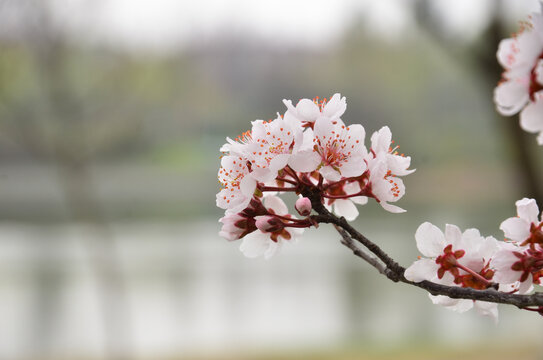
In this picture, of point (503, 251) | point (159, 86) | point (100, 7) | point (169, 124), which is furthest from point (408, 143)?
point (503, 251)

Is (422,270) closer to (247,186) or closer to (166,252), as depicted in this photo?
(247,186)

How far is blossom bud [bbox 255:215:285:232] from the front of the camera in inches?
24.5

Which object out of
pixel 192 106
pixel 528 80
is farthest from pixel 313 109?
pixel 192 106

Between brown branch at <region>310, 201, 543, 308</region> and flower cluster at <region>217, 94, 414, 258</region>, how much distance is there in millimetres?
17

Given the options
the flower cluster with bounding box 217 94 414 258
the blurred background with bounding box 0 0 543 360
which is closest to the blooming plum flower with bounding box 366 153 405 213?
the flower cluster with bounding box 217 94 414 258

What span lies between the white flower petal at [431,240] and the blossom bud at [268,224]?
15cm

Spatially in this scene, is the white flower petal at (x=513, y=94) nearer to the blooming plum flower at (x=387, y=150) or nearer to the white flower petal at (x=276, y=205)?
the blooming plum flower at (x=387, y=150)

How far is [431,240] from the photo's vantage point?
2.07 feet

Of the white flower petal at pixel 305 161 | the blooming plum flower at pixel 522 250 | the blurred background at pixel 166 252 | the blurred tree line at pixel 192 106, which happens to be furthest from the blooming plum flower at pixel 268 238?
the blurred tree line at pixel 192 106

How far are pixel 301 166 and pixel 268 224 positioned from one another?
81 millimetres

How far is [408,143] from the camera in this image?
11.5 metres

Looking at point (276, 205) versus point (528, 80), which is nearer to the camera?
point (528, 80)

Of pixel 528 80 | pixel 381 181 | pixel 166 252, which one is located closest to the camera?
pixel 528 80

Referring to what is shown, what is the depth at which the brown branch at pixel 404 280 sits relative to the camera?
1.81 feet
